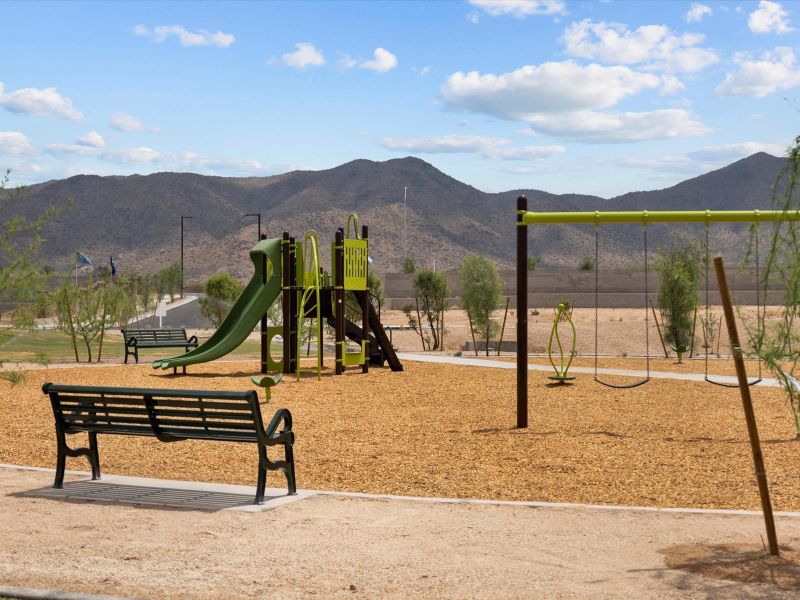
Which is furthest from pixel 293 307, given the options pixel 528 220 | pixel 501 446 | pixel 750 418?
pixel 750 418

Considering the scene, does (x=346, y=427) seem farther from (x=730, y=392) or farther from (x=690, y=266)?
(x=690, y=266)

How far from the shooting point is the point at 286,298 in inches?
850

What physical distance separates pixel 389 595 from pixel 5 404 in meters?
11.4

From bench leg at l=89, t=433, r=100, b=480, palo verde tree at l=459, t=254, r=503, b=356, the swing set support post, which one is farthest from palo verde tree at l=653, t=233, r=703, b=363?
bench leg at l=89, t=433, r=100, b=480

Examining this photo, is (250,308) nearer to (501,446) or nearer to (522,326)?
(522,326)

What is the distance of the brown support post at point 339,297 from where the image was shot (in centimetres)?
2150

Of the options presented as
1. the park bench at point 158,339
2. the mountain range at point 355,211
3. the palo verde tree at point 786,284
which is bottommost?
the park bench at point 158,339

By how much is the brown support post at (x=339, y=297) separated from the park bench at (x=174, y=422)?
1214 centimetres

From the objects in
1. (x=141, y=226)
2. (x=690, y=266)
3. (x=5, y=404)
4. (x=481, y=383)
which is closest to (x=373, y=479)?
(x=5, y=404)

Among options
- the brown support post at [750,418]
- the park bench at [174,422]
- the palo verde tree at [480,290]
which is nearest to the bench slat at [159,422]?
the park bench at [174,422]

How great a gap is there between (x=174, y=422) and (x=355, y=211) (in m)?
150

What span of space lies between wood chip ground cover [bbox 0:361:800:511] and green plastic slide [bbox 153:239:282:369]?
2.82 metres

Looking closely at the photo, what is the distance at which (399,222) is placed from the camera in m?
148

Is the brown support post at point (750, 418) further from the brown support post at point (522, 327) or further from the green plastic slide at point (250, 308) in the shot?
the green plastic slide at point (250, 308)
